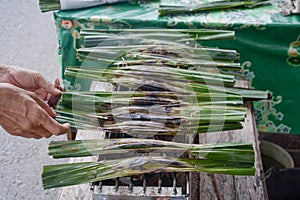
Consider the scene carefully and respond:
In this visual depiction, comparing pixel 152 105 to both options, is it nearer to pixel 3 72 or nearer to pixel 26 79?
pixel 26 79

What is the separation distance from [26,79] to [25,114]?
0.32 metres

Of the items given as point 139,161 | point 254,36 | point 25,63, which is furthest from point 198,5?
point 25,63

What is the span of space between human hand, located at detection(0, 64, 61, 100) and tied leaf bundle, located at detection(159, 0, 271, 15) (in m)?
0.93

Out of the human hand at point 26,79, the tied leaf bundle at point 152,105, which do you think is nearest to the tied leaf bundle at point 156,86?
the tied leaf bundle at point 152,105

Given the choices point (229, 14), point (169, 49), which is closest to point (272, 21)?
point (229, 14)

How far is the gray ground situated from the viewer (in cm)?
260

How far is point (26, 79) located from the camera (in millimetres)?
1615

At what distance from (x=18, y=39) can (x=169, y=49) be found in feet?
8.26

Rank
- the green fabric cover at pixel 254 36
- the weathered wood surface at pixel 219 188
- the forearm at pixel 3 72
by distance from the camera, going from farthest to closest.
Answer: the green fabric cover at pixel 254 36 → the forearm at pixel 3 72 → the weathered wood surface at pixel 219 188

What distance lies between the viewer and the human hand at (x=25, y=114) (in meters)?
1.33

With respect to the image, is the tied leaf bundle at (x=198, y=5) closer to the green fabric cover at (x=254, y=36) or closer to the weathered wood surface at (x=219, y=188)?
the green fabric cover at (x=254, y=36)

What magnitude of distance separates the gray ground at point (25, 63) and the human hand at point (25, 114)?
1.28 m

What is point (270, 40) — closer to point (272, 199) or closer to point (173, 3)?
point (173, 3)

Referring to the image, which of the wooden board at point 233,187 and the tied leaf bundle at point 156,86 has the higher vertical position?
the tied leaf bundle at point 156,86
